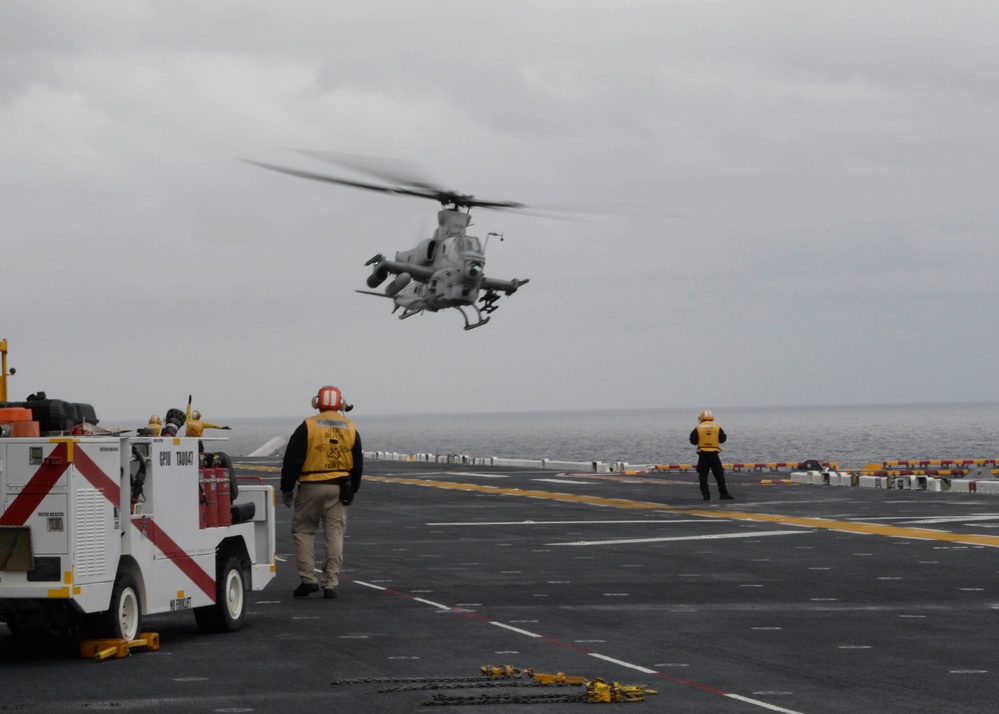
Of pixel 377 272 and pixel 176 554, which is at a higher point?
pixel 377 272

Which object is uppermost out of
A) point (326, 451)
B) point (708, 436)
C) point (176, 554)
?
point (708, 436)

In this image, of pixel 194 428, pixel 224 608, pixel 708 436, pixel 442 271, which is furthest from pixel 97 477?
pixel 442 271

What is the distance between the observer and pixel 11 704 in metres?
8.45

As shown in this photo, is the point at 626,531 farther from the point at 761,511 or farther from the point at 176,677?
the point at 176,677

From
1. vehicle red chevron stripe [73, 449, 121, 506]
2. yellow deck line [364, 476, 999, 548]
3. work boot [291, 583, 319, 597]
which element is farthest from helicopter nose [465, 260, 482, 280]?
vehicle red chevron stripe [73, 449, 121, 506]

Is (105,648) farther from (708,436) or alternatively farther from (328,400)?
(708,436)

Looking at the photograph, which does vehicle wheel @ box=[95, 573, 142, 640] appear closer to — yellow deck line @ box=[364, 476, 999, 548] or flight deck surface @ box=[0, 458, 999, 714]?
flight deck surface @ box=[0, 458, 999, 714]

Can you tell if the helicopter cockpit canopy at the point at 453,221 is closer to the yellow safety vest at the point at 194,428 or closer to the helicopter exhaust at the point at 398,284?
the helicopter exhaust at the point at 398,284

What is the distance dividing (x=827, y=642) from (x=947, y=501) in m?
20.6

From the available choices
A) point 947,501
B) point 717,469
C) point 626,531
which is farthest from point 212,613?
point 947,501

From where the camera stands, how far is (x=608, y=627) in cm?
1202

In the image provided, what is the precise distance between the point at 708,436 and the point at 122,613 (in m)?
20.7

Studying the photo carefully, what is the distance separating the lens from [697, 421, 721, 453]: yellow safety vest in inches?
1173

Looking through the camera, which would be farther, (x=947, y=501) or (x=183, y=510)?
(x=947, y=501)
